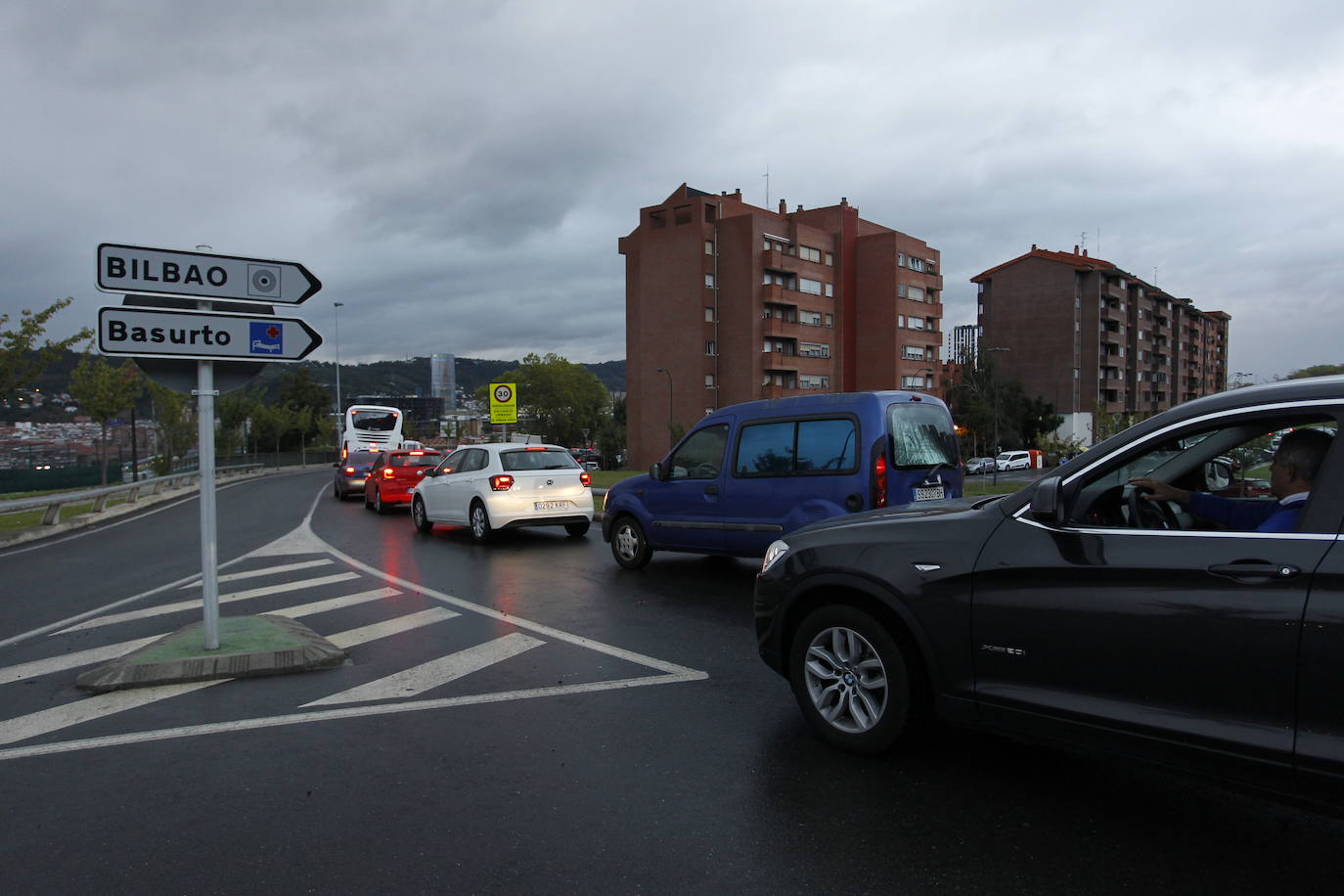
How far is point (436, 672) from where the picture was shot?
6129 mm

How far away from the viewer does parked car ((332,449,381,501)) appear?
25.1 metres

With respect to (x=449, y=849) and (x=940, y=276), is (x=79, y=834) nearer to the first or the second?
(x=449, y=849)

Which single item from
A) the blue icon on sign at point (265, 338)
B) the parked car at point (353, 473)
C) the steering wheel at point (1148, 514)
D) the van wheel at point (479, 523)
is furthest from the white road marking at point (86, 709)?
the parked car at point (353, 473)

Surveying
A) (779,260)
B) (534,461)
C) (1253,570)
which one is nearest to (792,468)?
(1253,570)

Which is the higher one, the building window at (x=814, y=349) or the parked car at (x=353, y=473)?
the building window at (x=814, y=349)

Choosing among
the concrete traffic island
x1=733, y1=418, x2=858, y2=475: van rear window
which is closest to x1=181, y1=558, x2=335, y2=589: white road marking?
the concrete traffic island

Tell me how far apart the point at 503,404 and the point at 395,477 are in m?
5.81

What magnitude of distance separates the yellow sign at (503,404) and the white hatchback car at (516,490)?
10435mm

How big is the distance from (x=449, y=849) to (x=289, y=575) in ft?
27.0

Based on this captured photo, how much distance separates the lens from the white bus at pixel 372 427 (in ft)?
142

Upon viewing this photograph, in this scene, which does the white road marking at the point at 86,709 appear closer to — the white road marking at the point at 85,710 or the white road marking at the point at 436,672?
the white road marking at the point at 85,710

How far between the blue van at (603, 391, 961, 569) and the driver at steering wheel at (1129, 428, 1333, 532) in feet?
12.5

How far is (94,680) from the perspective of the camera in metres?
5.87

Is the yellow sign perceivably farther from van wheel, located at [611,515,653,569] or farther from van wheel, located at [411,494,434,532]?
van wheel, located at [611,515,653,569]
